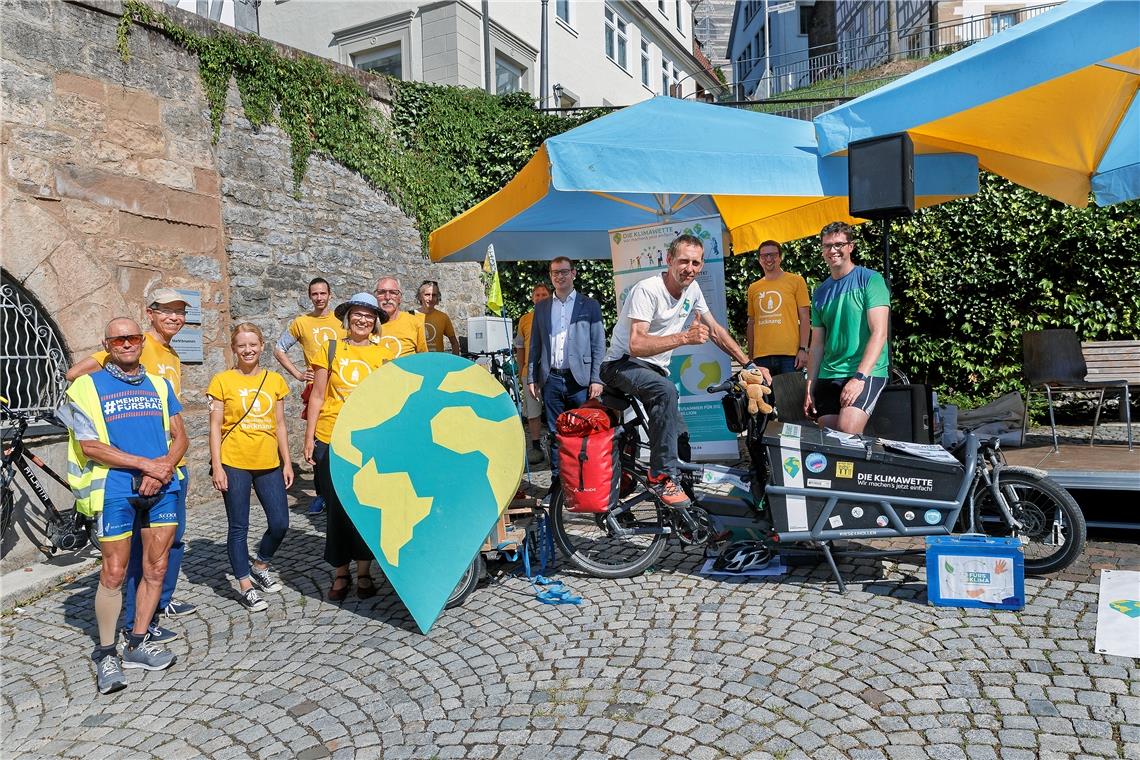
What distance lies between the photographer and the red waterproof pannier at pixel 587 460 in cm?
422

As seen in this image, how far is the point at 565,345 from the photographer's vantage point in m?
5.75

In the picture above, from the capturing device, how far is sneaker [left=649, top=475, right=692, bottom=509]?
4.23m

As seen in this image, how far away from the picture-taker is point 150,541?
146 inches

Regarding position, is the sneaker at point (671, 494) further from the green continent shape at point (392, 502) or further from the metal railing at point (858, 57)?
the metal railing at point (858, 57)

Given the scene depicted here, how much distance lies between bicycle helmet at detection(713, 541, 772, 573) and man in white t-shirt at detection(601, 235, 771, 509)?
0.50 metres

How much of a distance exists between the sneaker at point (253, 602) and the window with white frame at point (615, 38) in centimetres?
2189

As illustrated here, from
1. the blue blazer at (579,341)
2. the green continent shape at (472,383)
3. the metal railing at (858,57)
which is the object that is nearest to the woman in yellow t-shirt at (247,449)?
the green continent shape at (472,383)

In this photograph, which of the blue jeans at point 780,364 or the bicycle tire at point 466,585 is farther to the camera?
the blue jeans at point 780,364

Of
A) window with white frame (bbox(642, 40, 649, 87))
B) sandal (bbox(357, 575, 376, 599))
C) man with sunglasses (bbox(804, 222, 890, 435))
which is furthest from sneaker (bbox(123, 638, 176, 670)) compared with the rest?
window with white frame (bbox(642, 40, 649, 87))

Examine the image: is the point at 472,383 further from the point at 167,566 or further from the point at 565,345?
the point at 167,566

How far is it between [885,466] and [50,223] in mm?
6330

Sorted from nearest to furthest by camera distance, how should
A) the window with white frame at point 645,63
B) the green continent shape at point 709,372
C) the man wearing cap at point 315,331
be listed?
the man wearing cap at point 315,331 → the green continent shape at point 709,372 → the window with white frame at point 645,63

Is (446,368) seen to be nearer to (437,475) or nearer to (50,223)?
(437,475)

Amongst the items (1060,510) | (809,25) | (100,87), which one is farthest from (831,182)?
(809,25)
